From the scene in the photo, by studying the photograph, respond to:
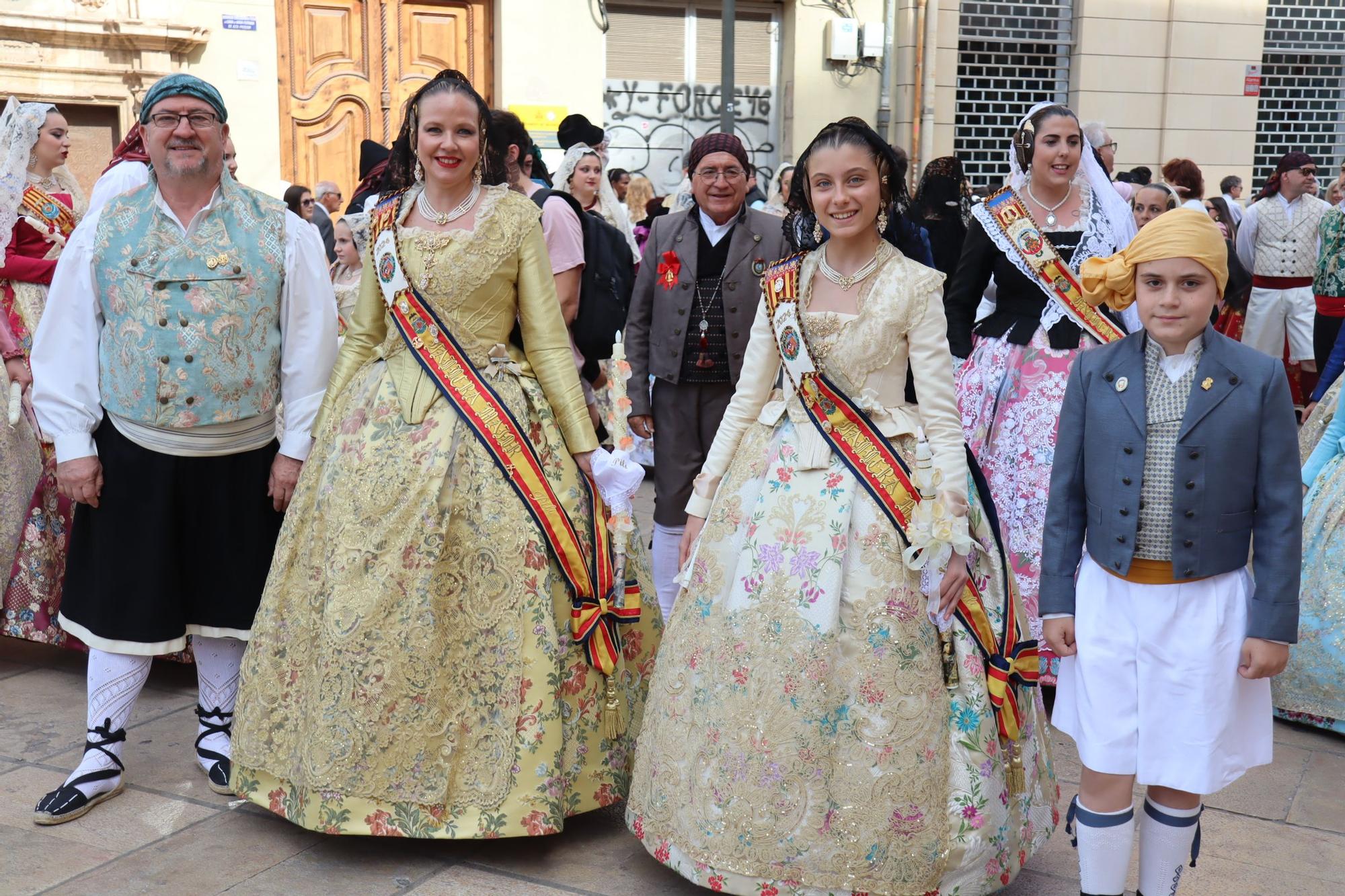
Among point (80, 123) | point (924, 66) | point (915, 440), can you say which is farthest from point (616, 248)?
point (924, 66)

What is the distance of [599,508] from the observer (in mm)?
3561

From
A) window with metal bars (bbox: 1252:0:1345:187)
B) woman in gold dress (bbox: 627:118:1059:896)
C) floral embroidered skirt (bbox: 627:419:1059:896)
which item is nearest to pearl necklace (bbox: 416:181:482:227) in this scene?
woman in gold dress (bbox: 627:118:1059:896)

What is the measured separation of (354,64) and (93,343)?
9242 millimetres

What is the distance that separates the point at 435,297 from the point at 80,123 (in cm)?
940

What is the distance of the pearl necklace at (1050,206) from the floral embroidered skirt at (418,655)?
2201mm

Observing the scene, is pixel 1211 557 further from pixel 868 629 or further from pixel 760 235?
pixel 760 235

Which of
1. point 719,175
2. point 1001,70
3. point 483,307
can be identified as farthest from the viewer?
point 1001,70

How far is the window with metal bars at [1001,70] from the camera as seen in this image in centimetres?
1450

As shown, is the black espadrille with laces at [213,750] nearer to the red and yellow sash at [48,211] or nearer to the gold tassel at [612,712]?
the gold tassel at [612,712]

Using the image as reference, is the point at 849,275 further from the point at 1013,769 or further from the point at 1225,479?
the point at 1013,769

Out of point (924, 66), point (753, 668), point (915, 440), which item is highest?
point (924, 66)

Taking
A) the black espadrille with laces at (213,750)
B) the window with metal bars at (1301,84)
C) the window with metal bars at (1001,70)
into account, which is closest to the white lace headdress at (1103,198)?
the black espadrille with laces at (213,750)

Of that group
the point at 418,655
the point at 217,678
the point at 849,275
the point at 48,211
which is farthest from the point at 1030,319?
the point at 48,211

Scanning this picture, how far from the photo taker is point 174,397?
3598 mm
